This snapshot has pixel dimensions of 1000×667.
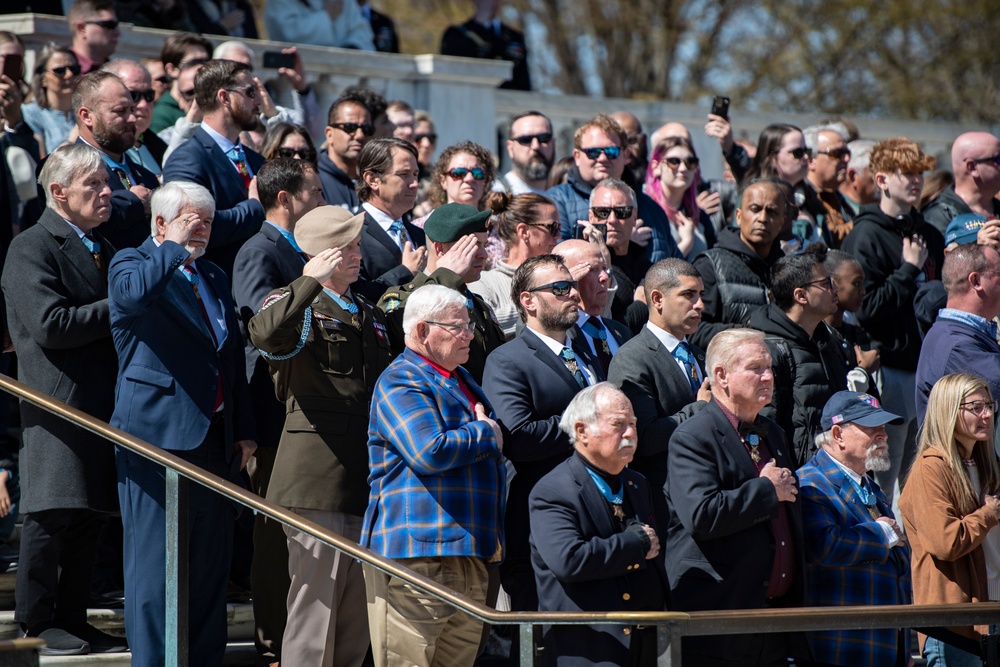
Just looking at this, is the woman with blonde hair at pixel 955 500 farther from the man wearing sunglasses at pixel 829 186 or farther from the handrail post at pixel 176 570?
the handrail post at pixel 176 570

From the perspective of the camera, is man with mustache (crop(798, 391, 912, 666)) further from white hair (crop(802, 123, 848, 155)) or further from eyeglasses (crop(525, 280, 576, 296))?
white hair (crop(802, 123, 848, 155))

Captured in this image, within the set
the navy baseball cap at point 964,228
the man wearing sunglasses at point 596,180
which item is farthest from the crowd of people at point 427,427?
the navy baseball cap at point 964,228

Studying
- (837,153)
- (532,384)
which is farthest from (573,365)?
(837,153)

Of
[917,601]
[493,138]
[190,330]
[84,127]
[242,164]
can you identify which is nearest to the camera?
[190,330]

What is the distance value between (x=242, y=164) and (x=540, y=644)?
338cm

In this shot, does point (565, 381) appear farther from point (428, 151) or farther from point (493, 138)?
point (493, 138)

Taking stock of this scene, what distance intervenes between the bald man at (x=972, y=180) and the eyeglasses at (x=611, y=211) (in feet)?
8.31

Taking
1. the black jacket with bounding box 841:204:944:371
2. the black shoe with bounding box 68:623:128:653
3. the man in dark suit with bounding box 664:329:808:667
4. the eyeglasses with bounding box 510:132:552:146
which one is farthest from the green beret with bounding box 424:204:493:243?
the black jacket with bounding box 841:204:944:371

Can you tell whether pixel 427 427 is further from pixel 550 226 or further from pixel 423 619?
pixel 550 226

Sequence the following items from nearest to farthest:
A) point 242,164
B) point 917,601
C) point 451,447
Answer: point 451,447 → point 917,601 → point 242,164

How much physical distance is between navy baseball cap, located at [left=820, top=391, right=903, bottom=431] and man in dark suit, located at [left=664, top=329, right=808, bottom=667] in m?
0.37

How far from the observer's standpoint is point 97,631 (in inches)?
236

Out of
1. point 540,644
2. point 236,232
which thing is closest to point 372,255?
point 236,232

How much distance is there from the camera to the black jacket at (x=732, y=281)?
766 cm
